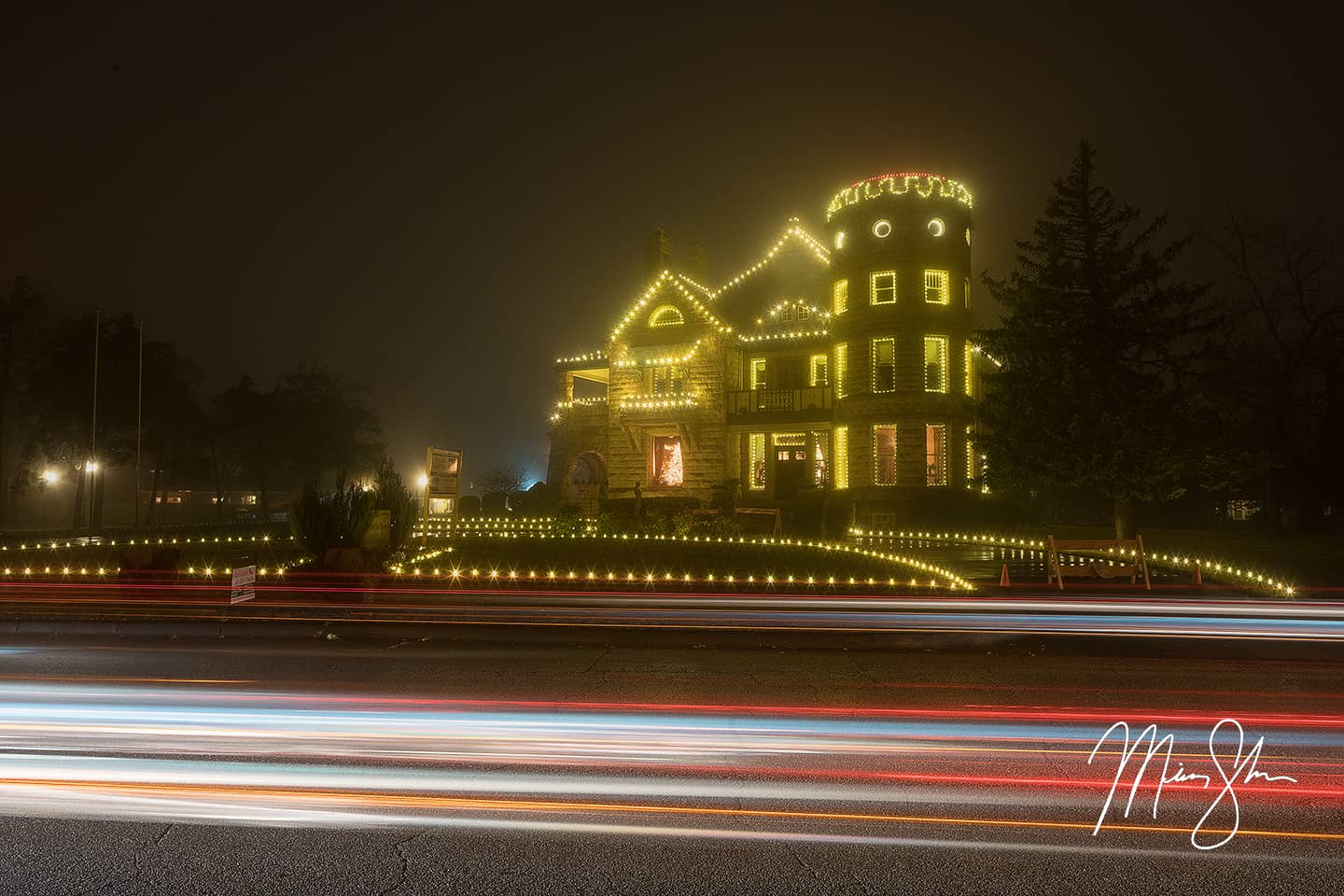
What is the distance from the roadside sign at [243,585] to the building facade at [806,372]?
2277 centimetres

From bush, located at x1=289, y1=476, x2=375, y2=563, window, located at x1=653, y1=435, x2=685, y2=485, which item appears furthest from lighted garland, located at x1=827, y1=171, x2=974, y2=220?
bush, located at x1=289, y1=476, x2=375, y2=563

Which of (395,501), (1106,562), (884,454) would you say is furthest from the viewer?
(884,454)

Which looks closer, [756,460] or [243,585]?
[243,585]

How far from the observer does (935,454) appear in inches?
1282

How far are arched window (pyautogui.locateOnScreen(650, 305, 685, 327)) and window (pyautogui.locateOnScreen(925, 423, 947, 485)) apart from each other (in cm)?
1108

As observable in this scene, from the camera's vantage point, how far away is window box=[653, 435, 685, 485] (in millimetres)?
37500

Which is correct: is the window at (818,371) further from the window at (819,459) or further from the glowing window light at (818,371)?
the window at (819,459)

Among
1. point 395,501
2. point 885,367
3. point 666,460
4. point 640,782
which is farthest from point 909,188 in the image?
point 640,782

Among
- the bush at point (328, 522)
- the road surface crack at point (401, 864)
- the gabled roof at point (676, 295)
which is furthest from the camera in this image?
the gabled roof at point (676, 295)

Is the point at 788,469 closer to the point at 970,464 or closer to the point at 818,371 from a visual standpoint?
the point at 818,371

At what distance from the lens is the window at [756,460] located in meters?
37.1

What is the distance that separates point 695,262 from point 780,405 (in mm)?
9305

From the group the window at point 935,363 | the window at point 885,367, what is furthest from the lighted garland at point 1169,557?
the window at point 935,363

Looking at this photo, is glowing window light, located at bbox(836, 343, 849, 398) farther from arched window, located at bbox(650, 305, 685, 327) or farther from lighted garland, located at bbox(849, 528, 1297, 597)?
arched window, located at bbox(650, 305, 685, 327)
